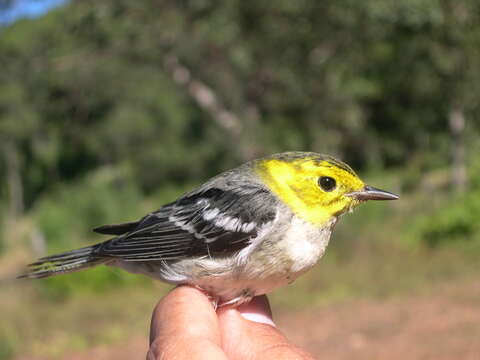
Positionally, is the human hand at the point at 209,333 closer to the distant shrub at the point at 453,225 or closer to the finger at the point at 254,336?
the finger at the point at 254,336

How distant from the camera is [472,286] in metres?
9.72

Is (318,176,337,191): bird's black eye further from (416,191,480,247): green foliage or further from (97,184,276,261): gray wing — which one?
(416,191,480,247): green foliage

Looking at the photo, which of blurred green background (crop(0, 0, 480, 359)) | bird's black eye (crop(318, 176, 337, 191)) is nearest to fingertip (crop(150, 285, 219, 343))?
bird's black eye (crop(318, 176, 337, 191))

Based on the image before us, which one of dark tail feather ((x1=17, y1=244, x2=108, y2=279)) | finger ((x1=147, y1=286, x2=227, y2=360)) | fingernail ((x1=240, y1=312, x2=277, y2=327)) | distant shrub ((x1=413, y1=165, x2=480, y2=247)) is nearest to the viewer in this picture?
finger ((x1=147, y1=286, x2=227, y2=360))

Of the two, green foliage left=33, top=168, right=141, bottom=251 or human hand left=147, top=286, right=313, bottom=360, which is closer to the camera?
human hand left=147, top=286, right=313, bottom=360

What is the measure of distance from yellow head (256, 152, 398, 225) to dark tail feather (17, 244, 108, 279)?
3.92ft

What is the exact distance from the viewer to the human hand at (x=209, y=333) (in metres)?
2.41

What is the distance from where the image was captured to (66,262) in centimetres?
325

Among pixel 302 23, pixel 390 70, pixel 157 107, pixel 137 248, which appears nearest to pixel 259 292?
pixel 137 248

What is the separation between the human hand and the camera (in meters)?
2.41

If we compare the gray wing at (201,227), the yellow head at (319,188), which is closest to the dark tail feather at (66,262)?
the gray wing at (201,227)

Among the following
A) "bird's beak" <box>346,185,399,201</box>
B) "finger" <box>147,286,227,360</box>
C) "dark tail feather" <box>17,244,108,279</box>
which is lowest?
"finger" <box>147,286,227,360</box>

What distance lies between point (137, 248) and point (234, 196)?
2.17 ft

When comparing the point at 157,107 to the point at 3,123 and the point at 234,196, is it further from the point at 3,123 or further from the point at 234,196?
the point at 234,196
